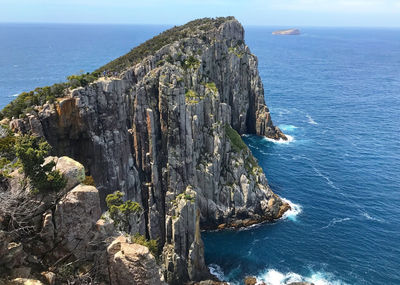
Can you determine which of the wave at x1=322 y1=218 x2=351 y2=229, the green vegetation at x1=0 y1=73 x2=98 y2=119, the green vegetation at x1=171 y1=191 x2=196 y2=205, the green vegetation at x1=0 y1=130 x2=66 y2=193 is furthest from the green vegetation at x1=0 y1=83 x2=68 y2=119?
the wave at x1=322 y1=218 x2=351 y2=229

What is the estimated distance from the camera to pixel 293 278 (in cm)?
7269

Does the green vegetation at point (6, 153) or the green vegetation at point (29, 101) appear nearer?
the green vegetation at point (6, 153)

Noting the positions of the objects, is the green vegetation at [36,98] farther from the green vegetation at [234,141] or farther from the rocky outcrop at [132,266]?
the green vegetation at [234,141]

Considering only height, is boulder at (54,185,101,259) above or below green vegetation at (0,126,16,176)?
below

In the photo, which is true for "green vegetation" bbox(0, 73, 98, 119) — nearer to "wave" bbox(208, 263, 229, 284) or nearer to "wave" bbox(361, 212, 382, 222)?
"wave" bbox(208, 263, 229, 284)

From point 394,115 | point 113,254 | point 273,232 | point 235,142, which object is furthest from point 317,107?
point 113,254

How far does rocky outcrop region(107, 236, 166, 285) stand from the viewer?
1134 inches

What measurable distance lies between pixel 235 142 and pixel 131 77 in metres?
39.3

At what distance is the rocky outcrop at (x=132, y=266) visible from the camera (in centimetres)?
2880

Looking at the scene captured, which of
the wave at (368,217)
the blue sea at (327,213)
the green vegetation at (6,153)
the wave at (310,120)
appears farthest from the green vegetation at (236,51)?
the green vegetation at (6,153)

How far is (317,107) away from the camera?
18650 cm

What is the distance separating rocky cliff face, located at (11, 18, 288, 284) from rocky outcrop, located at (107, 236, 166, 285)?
35.3 meters

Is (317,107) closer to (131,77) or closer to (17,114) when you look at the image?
(131,77)

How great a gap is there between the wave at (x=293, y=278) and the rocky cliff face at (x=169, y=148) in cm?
1478
